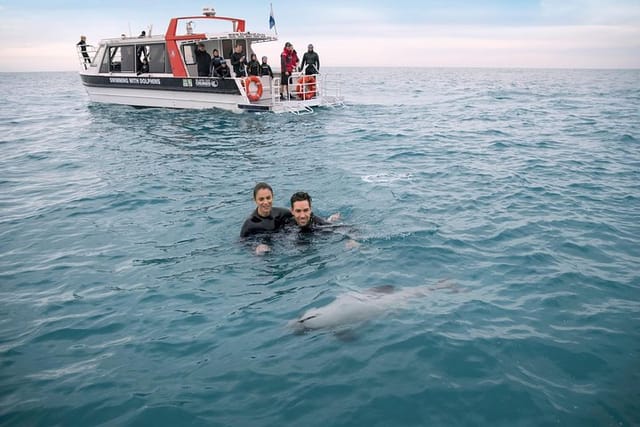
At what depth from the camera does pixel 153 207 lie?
28.2ft

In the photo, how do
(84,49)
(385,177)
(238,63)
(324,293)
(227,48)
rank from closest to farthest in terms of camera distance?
(324,293) < (385,177) < (238,63) < (227,48) < (84,49)

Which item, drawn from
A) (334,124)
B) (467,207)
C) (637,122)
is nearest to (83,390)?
(467,207)

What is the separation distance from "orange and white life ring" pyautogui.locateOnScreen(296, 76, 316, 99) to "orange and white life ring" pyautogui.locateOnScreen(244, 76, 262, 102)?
2.03m

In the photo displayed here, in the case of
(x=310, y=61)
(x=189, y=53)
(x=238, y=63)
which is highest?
(x=189, y=53)

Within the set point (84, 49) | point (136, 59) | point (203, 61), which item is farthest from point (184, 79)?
point (84, 49)

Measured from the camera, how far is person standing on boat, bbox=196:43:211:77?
1903cm

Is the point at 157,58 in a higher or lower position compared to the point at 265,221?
higher

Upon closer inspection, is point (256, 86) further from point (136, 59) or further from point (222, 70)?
point (136, 59)

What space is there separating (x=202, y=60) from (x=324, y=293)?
16.8 meters

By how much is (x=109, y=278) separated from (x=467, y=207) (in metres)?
6.03

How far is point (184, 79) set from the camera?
65.0 ft

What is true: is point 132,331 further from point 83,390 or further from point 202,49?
point 202,49

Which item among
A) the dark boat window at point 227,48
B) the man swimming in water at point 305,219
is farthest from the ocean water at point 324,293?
the dark boat window at point 227,48

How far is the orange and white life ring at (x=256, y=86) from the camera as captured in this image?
19.0 m
